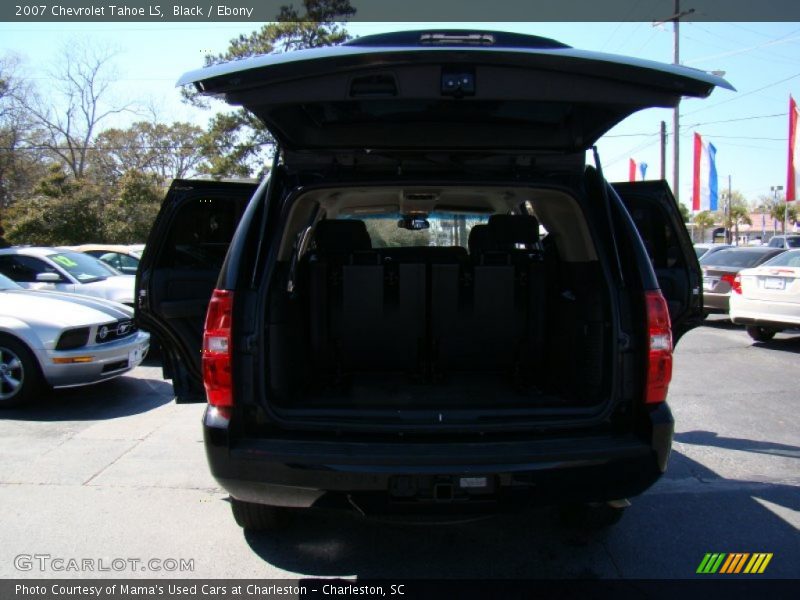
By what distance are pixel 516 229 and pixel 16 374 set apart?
4.88 m

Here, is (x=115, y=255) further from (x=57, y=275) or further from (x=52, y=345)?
(x=52, y=345)

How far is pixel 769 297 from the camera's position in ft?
29.2

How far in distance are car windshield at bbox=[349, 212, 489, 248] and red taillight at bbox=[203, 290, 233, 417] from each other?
8.11 ft

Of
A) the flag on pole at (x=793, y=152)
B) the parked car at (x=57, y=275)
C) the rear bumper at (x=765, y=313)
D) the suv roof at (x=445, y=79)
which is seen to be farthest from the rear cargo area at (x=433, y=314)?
the flag on pole at (x=793, y=152)

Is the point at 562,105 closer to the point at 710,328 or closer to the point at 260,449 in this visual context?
the point at 260,449

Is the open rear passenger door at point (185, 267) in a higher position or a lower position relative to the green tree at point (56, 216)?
lower

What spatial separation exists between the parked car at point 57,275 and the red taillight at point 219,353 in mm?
6825

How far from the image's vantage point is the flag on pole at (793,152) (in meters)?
20.3

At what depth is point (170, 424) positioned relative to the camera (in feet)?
18.1

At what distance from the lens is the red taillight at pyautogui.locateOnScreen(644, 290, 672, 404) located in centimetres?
273

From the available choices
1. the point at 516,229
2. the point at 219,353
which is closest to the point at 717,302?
the point at 516,229

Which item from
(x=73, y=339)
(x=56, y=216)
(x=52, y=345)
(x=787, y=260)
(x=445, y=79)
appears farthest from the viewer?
(x=56, y=216)

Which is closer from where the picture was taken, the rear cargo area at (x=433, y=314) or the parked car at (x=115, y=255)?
the rear cargo area at (x=433, y=314)

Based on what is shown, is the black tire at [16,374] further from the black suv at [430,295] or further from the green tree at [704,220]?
the green tree at [704,220]
